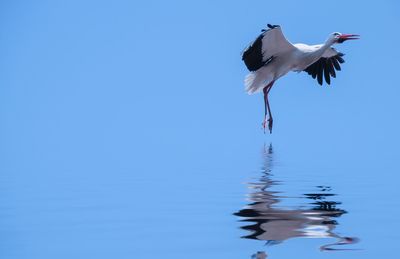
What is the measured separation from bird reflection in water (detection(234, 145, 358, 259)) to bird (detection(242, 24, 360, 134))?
25.6 ft

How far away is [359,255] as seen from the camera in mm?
5254

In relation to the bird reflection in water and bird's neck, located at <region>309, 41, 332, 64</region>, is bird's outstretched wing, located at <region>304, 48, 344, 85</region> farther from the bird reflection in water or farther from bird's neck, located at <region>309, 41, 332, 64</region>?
the bird reflection in water

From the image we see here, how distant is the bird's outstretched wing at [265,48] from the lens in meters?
16.8

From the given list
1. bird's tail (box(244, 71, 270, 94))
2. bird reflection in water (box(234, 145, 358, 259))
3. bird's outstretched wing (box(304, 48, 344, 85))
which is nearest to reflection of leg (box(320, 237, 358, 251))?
bird reflection in water (box(234, 145, 358, 259))

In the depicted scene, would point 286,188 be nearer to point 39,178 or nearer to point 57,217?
point 57,217

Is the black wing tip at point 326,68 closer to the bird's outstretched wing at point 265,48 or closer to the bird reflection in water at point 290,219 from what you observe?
the bird's outstretched wing at point 265,48

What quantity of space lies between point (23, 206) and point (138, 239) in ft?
12.2

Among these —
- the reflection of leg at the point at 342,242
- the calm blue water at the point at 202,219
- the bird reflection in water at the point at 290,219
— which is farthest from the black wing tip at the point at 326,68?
the reflection of leg at the point at 342,242

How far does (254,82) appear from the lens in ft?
64.6

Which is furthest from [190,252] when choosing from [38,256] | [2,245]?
[2,245]

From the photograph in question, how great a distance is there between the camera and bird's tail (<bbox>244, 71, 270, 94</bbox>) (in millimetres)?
19598

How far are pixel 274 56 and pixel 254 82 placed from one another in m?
1.20

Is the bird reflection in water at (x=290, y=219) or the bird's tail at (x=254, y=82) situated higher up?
the bird's tail at (x=254, y=82)

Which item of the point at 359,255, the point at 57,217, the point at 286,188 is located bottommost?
the point at 359,255
